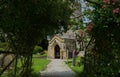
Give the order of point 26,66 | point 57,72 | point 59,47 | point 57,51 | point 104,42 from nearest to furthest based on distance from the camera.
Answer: point 26,66, point 104,42, point 57,72, point 59,47, point 57,51

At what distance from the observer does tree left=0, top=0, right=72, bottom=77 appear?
768 cm

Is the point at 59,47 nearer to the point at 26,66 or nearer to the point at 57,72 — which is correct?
the point at 57,72

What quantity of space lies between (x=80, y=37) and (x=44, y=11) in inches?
177

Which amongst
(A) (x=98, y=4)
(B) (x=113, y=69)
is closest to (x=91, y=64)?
(B) (x=113, y=69)

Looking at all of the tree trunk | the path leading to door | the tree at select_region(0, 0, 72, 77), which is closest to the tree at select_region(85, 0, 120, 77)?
the tree at select_region(0, 0, 72, 77)

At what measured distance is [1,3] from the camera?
7625mm

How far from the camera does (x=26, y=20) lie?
848cm

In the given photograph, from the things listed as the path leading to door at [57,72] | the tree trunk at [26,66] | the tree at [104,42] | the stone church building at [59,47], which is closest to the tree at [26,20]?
the tree trunk at [26,66]

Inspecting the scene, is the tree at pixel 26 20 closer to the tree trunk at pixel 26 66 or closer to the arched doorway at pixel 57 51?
the tree trunk at pixel 26 66

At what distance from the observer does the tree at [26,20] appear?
25.2 ft

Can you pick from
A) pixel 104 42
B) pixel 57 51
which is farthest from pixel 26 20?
pixel 57 51

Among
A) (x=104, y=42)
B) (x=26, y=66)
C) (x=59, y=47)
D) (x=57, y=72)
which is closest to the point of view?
(x=26, y=66)

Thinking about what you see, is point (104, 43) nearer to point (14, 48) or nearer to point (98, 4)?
point (98, 4)

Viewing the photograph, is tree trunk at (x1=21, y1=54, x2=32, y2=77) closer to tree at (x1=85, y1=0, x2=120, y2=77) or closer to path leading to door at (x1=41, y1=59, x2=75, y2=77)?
tree at (x1=85, y1=0, x2=120, y2=77)
